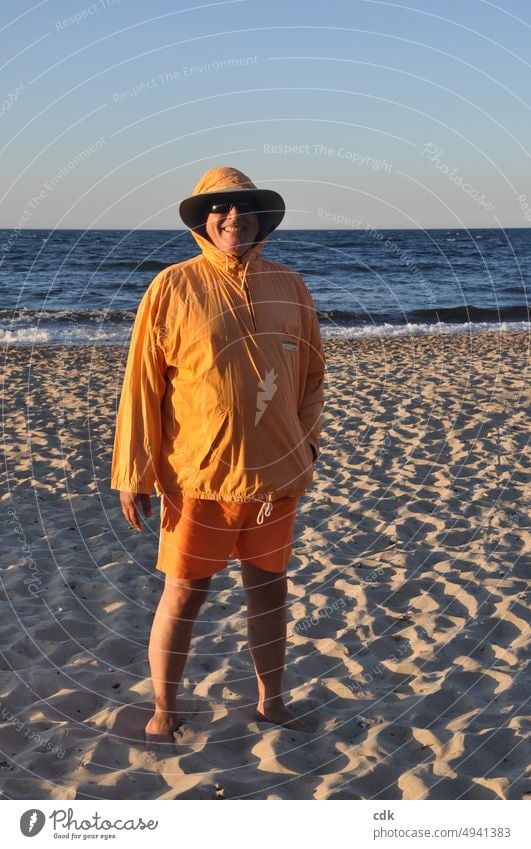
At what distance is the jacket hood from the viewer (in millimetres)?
3012

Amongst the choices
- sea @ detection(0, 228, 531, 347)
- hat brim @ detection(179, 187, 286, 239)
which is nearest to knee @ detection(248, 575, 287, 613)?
hat brim @ detection(179, 187, 286, 239)

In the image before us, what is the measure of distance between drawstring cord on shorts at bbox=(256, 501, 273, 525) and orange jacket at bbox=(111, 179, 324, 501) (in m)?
0.03

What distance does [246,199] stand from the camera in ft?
9.98

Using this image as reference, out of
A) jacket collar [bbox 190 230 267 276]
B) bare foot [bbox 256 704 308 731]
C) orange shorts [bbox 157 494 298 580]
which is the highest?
jacket collar [bbox 190 230 267 276]

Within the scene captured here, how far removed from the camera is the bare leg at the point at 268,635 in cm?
324

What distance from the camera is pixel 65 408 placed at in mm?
9547

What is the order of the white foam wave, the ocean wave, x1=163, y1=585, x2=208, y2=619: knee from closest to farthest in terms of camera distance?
x1=163, y1=585, x2=208, y2=619: knee → the ocean wave → the white foam wave

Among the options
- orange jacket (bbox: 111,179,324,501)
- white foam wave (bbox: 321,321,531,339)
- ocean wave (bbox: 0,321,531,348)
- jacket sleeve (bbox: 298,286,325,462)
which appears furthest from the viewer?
white foam wave (bbox: 321,321,531,339)

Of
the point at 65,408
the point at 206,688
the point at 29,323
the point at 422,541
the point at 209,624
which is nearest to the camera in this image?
the point at 206,688

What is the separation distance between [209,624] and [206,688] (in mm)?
644

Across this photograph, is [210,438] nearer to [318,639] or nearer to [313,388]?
[313,388]

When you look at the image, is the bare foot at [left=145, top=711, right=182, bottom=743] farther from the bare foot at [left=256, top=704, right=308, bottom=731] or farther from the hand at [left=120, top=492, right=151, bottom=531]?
the hand at [left=120, top=492, right=151, bottom=531]

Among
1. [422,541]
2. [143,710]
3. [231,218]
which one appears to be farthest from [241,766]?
[422,541]
